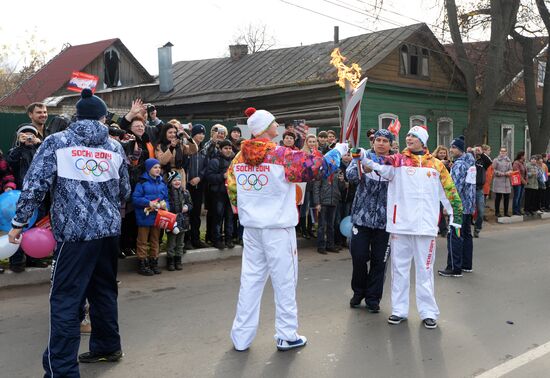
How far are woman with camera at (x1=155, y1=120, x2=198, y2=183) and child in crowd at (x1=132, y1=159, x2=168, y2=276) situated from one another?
0.41 metres

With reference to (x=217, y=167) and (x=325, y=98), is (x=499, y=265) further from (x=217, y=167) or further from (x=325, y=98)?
(x=325, y=98)

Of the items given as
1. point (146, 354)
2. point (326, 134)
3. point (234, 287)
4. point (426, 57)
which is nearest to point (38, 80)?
point (426, 57)

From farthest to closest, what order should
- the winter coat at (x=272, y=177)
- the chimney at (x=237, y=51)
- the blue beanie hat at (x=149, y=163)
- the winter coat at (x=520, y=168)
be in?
the chimney at (x=237, y=51), the winter coat at (x=520, y=168), the blue beanie hat at (x=149, y=163), the winter coat at (x=272, y=177)

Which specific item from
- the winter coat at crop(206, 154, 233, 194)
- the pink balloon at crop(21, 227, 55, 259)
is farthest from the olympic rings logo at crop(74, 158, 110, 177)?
the winter coat at crop(206, 154, 233, 194)

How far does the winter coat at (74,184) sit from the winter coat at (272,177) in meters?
1.19

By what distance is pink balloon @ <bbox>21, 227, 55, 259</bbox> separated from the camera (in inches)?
254

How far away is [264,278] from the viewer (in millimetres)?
5031

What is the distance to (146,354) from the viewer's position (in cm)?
489

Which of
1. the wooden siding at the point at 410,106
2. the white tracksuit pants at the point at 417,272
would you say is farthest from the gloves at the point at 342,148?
the wooden siding at the point at 410,106

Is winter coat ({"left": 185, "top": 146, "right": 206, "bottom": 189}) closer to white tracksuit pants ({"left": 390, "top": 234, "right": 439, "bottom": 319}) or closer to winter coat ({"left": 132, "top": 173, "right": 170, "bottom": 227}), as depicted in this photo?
winter coat ({"left": 132, "top": 173, "right": 170, "bottom": 227})

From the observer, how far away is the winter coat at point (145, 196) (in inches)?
306

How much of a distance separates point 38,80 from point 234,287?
25.8 meters

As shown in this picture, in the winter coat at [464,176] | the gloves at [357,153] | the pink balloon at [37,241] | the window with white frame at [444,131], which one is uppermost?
the window with white frame at [444,131]

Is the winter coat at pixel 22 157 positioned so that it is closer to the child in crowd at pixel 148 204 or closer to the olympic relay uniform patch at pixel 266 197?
the child in crowd at pixel 148 204
